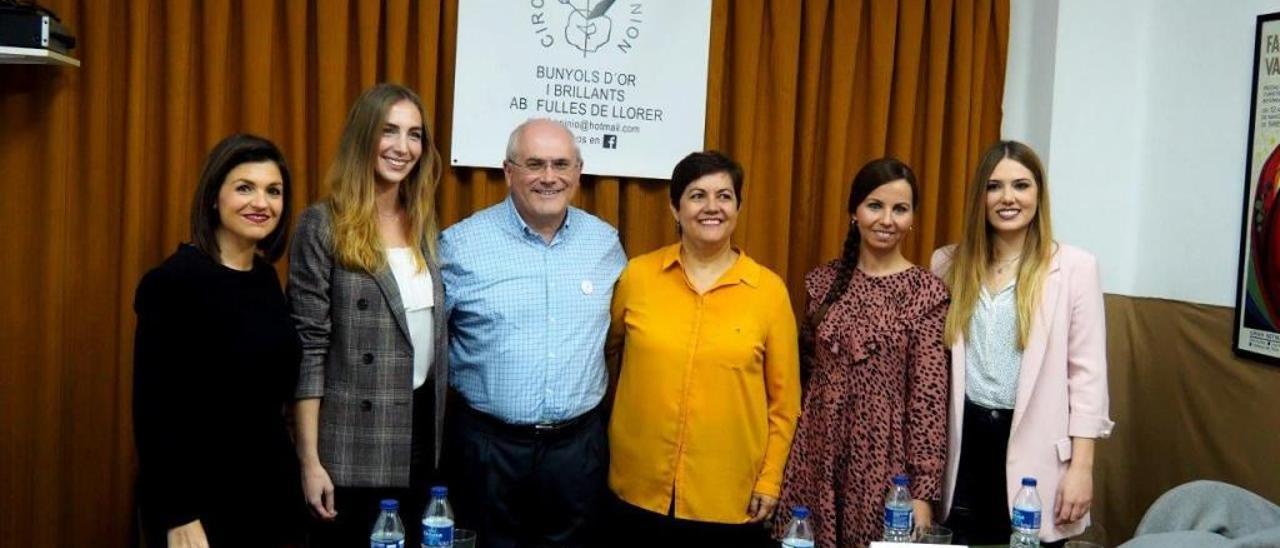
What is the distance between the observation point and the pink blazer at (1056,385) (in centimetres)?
233

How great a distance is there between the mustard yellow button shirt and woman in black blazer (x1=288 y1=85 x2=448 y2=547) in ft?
1.58

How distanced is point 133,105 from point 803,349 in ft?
6.05

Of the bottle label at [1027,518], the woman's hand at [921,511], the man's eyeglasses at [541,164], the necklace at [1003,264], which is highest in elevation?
the man's eyeglasses at [541,164]

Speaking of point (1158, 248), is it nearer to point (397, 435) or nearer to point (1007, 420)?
point (1007, 420)

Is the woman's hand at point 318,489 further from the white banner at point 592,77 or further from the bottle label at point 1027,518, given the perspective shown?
the bottle label at point 1027,518

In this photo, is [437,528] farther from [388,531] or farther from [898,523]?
[898,523]

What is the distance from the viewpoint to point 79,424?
2.61 m

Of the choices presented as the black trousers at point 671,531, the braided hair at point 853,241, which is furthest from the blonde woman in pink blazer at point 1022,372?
the black trousers at point 671,531

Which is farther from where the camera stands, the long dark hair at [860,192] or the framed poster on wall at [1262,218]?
the framed poster on wall at [1262,218]

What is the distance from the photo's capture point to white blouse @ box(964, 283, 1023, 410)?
93.2 inches

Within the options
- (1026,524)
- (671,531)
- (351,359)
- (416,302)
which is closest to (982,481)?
(1026,524)

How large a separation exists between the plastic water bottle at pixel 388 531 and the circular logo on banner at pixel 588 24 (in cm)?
153

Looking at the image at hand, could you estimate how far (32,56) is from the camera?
2.24 metres

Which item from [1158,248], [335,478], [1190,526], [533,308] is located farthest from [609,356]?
[1158,248]
